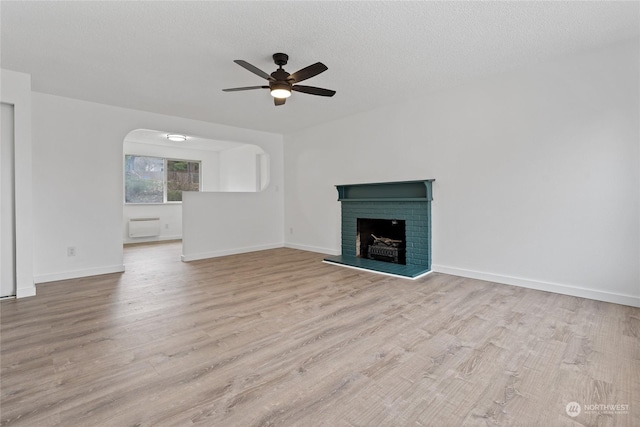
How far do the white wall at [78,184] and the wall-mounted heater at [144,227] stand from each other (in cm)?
336

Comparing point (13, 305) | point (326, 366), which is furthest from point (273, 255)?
point (326, 366)

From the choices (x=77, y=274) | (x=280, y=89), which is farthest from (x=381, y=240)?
(x=77, y=274)

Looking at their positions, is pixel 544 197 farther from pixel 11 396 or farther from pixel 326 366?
pixel 11 396

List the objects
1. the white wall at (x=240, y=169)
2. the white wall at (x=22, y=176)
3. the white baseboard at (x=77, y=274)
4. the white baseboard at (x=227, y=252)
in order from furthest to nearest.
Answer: the white wall at (x=240, y=169) < the white baseboard at (x=227, y=252) < the white baseboard at (x=77, y=274) < the white wall at (x=22, y=176)

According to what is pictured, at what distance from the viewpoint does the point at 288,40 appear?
2648mm

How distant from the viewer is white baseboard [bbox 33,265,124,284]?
152 inches

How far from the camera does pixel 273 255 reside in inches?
220

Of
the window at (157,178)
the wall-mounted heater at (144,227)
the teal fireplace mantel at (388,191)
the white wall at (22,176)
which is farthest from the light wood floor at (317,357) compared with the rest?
the window at (157,178)

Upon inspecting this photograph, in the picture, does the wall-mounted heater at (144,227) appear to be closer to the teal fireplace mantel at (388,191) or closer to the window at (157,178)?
the window at (157,178)

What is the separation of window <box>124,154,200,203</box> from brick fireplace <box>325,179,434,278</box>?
529 cm

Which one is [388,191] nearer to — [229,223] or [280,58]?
[280,58]

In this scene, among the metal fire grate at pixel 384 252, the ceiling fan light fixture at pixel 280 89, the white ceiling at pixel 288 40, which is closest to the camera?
the white ceiling at pixel 288 40

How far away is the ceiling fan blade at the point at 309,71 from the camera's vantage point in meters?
2.54

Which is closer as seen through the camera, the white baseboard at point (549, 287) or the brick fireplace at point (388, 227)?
the white baseboard at point (549, 287)
